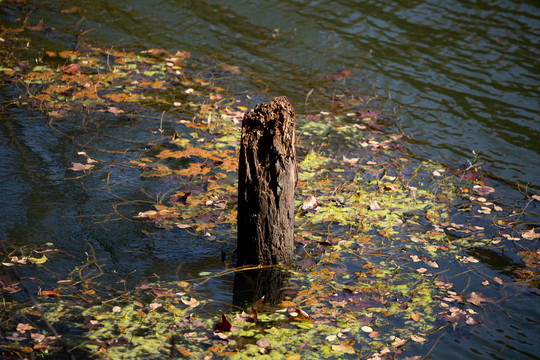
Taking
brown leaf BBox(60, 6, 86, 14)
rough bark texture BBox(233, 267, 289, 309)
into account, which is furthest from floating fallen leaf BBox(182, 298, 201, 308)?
brown leaf BBox(60, 6, 86, 14)

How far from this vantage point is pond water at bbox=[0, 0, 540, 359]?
4.54m

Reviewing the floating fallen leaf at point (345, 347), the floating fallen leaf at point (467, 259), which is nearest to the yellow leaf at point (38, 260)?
the floating fallen leaf at point (345, 347)

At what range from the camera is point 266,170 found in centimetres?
411

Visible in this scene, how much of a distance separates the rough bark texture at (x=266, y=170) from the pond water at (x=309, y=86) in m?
0.61

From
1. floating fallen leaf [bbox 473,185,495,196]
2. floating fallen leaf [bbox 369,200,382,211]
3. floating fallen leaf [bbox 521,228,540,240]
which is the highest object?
floating fallen leaf [bbox 473,185,495,196]

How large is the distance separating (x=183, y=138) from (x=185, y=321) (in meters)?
3.28

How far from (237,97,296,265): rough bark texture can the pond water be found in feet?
1.99

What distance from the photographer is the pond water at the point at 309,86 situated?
14.9 ft

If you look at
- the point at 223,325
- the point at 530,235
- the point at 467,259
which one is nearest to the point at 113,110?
the point at 223,325

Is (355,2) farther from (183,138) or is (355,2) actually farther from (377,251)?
(377,251)

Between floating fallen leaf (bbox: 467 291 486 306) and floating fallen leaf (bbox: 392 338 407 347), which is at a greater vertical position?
floating fallen leaf (bbox: 467 291 486 306)

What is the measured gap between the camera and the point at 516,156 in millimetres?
7172

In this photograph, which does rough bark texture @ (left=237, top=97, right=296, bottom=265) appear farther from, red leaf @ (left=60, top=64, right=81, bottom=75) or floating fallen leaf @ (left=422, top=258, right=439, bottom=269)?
red leaf @ (left=60, top=64, right=81, bottom=75)

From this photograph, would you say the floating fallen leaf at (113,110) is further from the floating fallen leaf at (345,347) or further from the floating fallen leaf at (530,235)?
the floating fallen leaf at (530,235)
